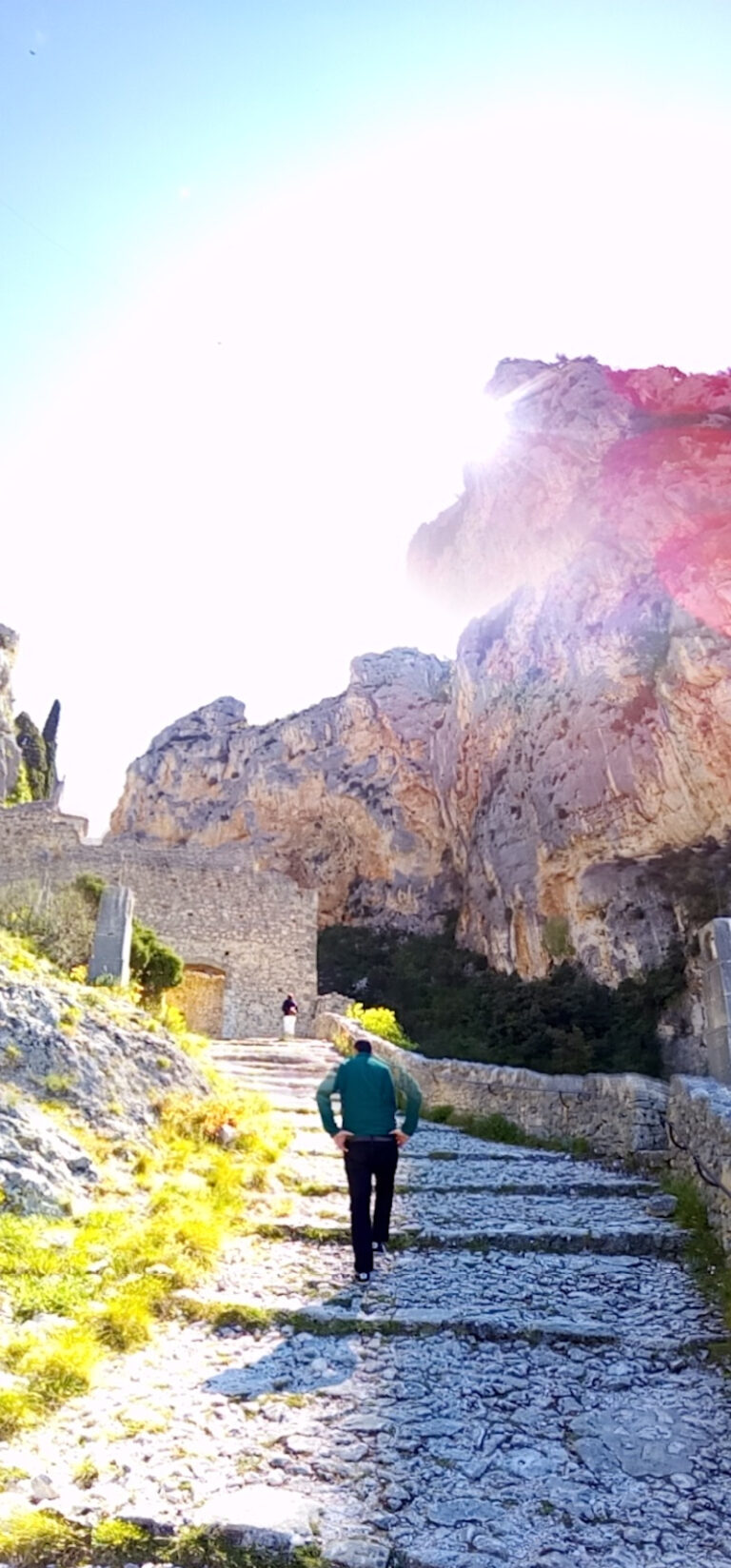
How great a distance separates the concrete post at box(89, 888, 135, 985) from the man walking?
7.01 meters

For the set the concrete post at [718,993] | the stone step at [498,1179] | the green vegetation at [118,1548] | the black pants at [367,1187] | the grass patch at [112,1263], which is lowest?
the stone step at [498,1179]

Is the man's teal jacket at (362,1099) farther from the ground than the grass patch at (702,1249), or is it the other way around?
the man's teal jacket at (362,1099)

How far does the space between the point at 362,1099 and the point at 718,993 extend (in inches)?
134

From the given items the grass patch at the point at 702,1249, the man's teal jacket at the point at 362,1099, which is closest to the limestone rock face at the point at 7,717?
the man's teal jacket at the point at 362,1099

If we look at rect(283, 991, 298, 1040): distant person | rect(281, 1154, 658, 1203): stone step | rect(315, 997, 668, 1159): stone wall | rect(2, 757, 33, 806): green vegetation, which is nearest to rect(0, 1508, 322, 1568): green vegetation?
rect(281, 1154, 658, 1203): stone step

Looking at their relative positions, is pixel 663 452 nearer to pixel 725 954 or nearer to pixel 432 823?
pixel 432 823

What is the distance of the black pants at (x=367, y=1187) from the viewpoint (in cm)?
486

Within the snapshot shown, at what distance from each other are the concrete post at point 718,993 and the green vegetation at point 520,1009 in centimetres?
1781

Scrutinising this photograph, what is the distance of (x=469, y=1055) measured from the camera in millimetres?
25766

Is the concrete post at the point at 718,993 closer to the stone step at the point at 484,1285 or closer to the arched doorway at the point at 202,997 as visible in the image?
the stone step at the point at 484,1285

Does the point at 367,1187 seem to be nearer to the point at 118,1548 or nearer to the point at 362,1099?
the point at 362,1099

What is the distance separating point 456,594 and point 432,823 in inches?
426

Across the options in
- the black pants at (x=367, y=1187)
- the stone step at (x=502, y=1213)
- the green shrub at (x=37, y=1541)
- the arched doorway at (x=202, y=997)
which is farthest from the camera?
the arched doorway at (x=202, y=997)

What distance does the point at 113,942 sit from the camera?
11945 millimetres
